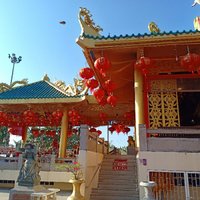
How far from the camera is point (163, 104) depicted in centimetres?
808

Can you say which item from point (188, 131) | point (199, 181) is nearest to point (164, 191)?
point (199, 181)

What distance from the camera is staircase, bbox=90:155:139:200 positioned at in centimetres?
836

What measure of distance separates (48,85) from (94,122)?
5480 millimetres

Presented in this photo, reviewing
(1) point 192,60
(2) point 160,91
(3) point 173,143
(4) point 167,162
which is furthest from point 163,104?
(4) point 167,162

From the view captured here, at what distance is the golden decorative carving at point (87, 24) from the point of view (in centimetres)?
809

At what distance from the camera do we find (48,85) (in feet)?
48.4

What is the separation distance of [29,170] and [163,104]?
17.1ft

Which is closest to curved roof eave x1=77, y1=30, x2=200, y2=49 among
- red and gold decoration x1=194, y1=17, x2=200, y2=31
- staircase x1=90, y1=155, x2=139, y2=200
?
red and gold decoration x1=194, y1=17, x2=200, y2=31

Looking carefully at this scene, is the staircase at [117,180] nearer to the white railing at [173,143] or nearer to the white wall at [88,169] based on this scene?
the white wall at [88,169]

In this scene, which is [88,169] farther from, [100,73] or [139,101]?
[100,73]

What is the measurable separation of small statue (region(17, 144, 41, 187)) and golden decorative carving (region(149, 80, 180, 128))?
4293 mm

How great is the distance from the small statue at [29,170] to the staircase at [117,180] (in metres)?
2.66

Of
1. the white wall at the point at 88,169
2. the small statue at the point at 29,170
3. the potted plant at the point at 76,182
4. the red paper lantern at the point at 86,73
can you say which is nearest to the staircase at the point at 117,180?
the white wall at the point at 88,169

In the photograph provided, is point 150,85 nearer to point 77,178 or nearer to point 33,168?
point 77,178
